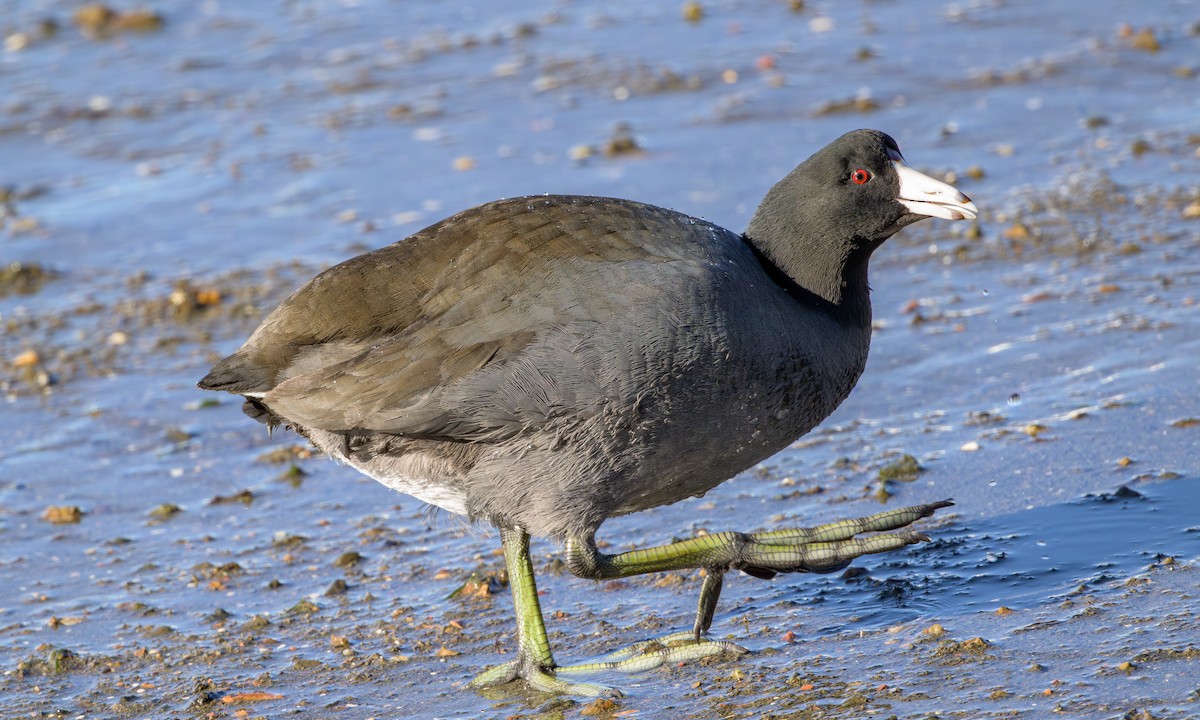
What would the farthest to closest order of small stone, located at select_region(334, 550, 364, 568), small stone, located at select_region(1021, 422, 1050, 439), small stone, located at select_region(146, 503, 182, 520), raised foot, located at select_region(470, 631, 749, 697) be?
1. small stone, located at select_region(146, 503, 182, 520)
2. small stone, located at select_region(1021, 422, 1050, 439)
3. small stone, located at select_region(334, 550, 364, 568)
4. raised foot, located at select_region(470, 631, 749, 697)

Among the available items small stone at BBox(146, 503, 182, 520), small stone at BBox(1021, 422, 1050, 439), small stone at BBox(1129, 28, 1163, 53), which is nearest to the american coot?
small stone at BBox(1021, 422, 1050, 439)

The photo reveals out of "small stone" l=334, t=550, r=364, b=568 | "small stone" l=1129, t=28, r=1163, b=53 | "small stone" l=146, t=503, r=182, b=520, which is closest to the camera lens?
"small stone" l=334, t=550, r=364, b=568

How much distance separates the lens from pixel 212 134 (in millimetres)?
9594

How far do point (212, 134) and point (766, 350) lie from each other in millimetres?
6538

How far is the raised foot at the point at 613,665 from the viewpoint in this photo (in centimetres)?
389

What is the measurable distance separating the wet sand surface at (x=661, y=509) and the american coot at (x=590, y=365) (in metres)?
0.26

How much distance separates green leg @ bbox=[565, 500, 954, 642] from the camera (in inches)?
157

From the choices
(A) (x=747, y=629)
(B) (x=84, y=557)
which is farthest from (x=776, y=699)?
(B) (x=84, y=557)

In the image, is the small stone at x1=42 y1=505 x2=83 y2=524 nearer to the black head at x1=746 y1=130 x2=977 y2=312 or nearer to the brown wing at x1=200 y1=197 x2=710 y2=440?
the brown wing at x1=200 y1=197 x2=710 y2=440

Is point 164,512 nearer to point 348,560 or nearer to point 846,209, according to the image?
point 348,560

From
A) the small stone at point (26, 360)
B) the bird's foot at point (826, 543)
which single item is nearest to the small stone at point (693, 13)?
the small stone at point (26, 360)

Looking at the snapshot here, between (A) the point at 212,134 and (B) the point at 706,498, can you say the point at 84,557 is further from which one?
(A) the point at 212,134

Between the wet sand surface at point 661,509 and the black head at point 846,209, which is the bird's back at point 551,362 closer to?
the black head at point 846,209

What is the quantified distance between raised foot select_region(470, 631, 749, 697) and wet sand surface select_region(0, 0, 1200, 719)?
0.04 metres
